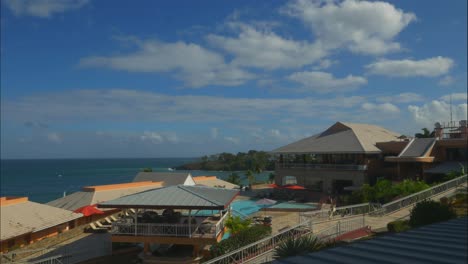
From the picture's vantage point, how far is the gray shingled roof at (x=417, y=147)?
3878 cm

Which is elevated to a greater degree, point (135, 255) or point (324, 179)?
point (324, 179)

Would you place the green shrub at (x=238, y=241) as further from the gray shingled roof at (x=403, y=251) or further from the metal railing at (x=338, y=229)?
the gray shingled roof at (x=403, y=251)

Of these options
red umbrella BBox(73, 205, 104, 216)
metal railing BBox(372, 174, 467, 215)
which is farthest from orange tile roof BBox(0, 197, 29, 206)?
metal railing BBox(372, 174, 467, 215)

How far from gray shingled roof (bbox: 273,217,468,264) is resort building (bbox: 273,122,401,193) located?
30.0 m

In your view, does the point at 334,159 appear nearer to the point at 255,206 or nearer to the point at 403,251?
the point at 255,206

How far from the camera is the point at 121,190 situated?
36.3m

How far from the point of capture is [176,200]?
19.3 meters

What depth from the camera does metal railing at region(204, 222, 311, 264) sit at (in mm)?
16984

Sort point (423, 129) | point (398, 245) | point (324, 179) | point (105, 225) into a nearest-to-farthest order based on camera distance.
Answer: point (398, 245)
point (105, 225)
point (324, 179)
point (423, 129)

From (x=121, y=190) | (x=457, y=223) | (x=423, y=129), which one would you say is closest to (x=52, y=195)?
(x=121, y=190)

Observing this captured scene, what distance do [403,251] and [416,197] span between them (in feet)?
67.4

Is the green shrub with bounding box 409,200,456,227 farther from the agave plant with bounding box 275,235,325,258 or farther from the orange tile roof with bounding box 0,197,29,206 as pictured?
the orange tile roof with bounding box 0,197,29,206

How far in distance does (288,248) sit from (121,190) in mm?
25463

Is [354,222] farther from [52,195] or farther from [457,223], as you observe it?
[52,195]
